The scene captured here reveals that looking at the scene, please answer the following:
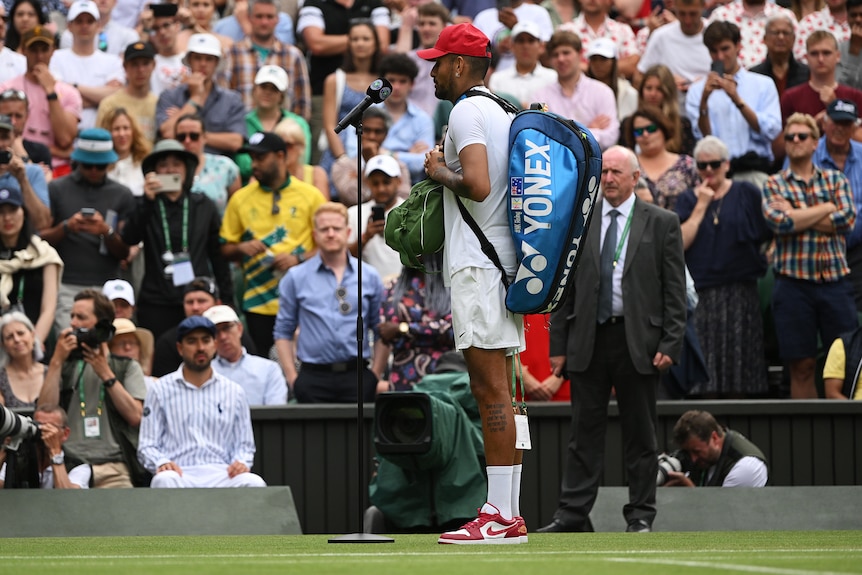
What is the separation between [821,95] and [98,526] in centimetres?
786

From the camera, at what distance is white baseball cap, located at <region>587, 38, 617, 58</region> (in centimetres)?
1411

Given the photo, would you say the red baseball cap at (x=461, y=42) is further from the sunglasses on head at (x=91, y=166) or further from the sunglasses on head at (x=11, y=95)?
the sunglasses on head at (x=11, y=95)

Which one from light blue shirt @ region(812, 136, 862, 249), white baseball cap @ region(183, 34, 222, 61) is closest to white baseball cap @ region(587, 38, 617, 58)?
light blue shirt @ region(812, 136, 862, 249)

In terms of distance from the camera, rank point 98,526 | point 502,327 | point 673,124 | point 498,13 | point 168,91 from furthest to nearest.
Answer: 1. point 498,13
2. point 168,91
3. point 673,124
4. point 98,526
5. point 502,327

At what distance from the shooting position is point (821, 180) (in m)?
11.9

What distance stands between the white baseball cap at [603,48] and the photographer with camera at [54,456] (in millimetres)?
6322

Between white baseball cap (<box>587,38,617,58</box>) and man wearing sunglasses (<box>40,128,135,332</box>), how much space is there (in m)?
4.49

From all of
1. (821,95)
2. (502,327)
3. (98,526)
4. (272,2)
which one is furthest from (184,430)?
(821,95)

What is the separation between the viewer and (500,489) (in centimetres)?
654

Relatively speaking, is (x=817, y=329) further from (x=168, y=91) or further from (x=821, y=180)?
(x=168, y=91)

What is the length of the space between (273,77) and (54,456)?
5.01 metres

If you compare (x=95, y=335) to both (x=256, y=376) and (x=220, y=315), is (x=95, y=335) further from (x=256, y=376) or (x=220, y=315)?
(x=256, y=376)

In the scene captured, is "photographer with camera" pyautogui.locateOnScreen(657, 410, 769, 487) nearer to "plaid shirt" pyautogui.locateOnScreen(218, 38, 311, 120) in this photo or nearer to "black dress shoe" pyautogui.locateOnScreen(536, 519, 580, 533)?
"black dress shoe" pyautogui.locateOnScreen(536, 519, 580, 533)

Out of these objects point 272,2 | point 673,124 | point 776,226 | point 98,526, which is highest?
point 272,2
